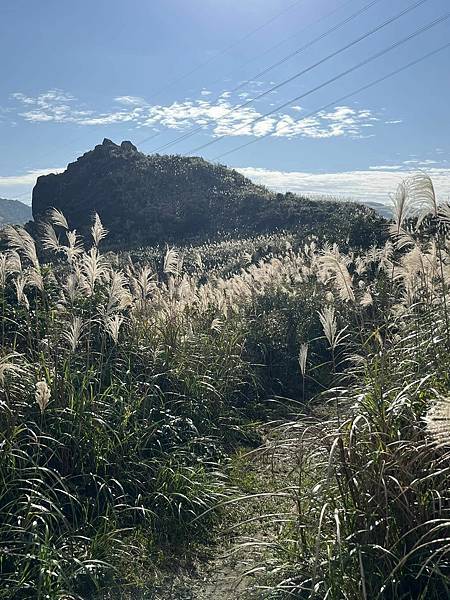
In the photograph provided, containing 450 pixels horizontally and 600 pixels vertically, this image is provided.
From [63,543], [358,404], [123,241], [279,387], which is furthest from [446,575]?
[123,241]

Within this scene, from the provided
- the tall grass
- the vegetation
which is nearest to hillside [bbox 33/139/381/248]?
the vegetation

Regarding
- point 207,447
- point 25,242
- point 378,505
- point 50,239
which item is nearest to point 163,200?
point 50,239

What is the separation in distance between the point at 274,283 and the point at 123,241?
110ft

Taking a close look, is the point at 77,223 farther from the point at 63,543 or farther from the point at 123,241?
the point at 63,543

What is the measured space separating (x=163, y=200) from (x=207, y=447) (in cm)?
4646

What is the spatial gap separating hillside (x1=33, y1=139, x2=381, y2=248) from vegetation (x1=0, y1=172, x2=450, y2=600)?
32637mm

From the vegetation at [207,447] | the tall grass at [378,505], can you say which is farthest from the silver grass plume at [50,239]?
the tall grass at [378,505]

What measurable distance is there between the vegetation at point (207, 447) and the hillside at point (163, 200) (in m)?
32.6

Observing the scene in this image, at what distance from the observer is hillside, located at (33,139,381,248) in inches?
1700

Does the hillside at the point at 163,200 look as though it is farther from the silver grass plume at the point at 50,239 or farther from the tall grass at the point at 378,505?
the tall grass at the point at 378,505

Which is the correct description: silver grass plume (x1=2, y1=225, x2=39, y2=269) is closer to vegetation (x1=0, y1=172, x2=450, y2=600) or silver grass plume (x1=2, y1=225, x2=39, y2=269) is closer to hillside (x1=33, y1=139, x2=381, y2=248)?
vegetation (x1=0, y1=172, x2=450, y2=600)

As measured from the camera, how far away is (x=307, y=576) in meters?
3.15

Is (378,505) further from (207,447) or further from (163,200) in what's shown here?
(163,200)

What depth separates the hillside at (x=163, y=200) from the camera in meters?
43.2
